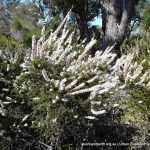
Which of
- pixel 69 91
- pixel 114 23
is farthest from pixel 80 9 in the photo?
pixel 69 91

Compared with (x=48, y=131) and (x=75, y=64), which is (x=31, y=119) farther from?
(x=75, y=64)

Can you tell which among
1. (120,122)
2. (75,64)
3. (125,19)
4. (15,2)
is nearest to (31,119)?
(75,64)

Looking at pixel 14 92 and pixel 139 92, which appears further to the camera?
pixel 139 92

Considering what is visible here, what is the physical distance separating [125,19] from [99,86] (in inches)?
266

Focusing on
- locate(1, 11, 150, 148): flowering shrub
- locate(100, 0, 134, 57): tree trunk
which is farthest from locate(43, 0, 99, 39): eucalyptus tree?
locate(1, 11, 150, 148): flowering shrub

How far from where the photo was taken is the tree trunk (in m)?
11.9

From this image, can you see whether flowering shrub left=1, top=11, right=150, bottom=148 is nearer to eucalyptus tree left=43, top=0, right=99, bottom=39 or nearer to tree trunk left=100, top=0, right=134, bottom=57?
tree trunk left=100, top=0, right=134, bottom=57

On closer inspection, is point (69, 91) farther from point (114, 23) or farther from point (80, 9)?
point (80, 9)

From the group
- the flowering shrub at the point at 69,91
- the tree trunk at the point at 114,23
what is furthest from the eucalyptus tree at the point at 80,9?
the flowering shrub at the point at 69,91

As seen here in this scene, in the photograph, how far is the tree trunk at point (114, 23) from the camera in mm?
11859

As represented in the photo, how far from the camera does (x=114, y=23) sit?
40.2ft

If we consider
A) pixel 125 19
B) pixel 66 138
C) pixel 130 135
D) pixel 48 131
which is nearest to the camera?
pixel 48 131

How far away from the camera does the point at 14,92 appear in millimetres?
5363

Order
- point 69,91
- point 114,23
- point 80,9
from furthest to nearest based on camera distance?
1. point 80,9
2. point 114,23
3. point 69,91
